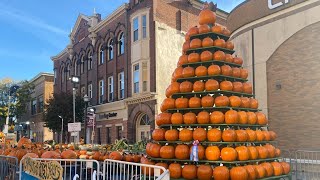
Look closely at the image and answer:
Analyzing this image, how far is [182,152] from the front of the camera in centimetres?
767

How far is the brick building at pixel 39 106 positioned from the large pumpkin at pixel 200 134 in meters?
46.0

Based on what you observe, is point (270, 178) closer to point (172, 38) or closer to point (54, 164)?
point (54, 164)

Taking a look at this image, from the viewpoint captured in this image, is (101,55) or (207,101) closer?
(207,101)

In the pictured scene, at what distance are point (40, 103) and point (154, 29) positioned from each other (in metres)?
36.5

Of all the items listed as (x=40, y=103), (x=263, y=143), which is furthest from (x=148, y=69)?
(x=40, y=103)

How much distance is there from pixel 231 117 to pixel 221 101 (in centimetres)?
43

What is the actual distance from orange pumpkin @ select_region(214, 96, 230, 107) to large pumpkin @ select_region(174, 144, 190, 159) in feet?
3.86

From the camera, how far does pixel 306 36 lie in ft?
44.4

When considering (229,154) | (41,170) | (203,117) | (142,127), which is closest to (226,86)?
(203,117)

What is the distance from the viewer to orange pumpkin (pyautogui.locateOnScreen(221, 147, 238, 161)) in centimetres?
725

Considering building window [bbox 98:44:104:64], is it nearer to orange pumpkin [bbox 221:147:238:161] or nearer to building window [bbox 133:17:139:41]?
building window [bbox 133:17:139:41]

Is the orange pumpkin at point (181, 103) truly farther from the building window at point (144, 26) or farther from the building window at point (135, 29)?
the building window at point (135, 29)

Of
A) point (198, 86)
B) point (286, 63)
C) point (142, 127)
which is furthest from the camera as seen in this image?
point (142, 127)

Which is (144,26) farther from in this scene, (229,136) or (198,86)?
(229,136)
